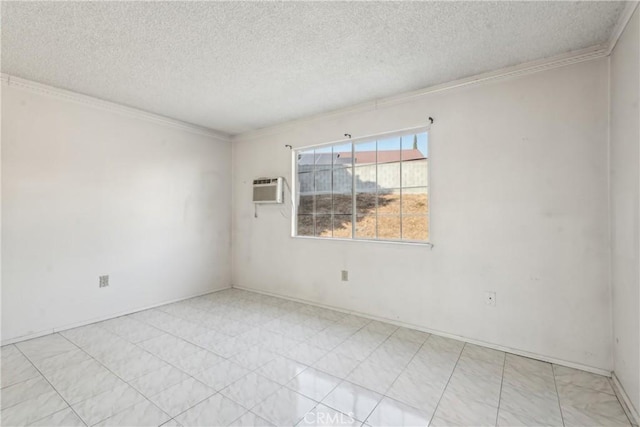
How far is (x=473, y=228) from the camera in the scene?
8.48ft

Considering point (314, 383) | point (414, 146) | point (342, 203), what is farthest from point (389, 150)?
point (314, 383)

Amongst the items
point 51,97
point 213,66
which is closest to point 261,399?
point 213,66

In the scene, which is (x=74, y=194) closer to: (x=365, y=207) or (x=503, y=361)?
(x=365, y=207)

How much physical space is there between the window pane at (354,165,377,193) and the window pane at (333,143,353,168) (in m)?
0.16

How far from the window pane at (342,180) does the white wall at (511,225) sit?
1.61ft

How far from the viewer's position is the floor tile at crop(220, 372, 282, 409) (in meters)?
1.80

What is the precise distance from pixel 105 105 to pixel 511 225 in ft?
13.8

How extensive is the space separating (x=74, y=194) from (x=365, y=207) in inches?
120

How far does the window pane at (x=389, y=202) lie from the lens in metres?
3.10

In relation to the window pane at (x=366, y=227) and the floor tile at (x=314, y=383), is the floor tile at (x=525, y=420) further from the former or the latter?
the window pane at (x=366, y=227)

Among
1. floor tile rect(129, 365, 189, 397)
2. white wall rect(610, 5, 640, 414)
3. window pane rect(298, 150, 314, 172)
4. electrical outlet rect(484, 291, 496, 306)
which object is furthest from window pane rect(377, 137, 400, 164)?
floor tile rect(129, 365, 189, 397)

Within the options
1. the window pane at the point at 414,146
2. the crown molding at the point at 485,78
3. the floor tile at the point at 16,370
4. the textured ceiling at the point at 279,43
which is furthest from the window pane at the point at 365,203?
the floor tile at the point at 16,370

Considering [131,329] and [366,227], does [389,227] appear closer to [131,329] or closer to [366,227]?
[366,227]

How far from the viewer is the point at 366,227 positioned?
10.9 ft
